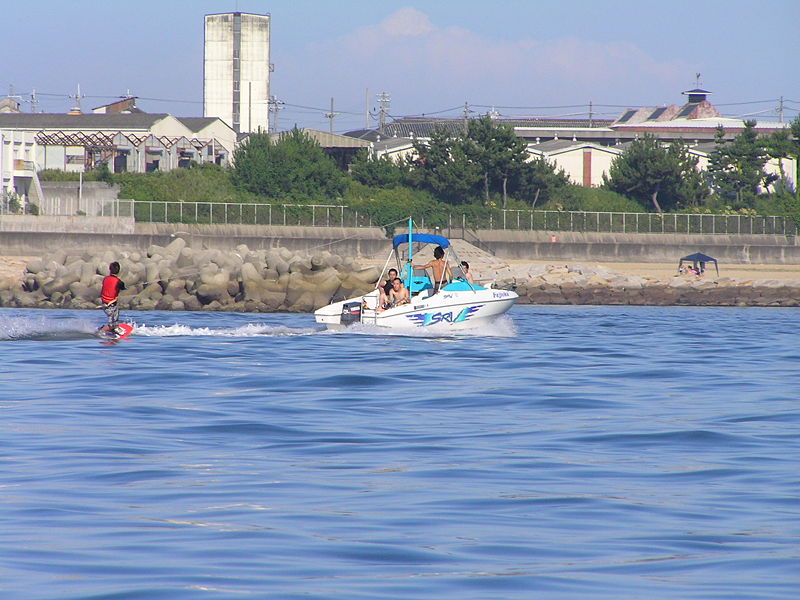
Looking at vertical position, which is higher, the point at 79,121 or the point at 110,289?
the point at 79,121

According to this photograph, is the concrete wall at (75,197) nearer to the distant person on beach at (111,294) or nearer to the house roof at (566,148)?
the house roof at (566,148)

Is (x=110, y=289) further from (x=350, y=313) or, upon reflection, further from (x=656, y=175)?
(x=656, y=175)

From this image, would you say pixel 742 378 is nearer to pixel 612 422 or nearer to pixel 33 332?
pixel 612 422

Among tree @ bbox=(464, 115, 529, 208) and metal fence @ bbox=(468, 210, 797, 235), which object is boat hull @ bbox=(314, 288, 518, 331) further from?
tree @ bbox=(464, 115, 529, 208)

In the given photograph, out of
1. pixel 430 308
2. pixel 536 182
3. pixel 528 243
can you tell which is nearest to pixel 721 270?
pixel 528 243

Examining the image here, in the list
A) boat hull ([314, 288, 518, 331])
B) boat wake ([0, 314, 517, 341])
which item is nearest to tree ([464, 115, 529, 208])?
boat hull ([314, 288, 518, 331])

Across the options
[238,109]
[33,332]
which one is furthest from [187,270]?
[238,109]

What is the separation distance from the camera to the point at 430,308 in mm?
Answer: 24312

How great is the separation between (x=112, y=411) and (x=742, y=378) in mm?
10028

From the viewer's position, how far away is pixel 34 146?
74.2 metres

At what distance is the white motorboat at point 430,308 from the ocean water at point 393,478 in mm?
3930

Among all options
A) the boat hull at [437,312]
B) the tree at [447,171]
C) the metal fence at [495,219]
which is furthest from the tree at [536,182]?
the boat hull at [437,312]

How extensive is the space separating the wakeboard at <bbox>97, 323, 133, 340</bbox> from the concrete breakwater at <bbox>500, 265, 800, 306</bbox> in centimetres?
2260

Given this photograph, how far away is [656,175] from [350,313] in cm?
5147
